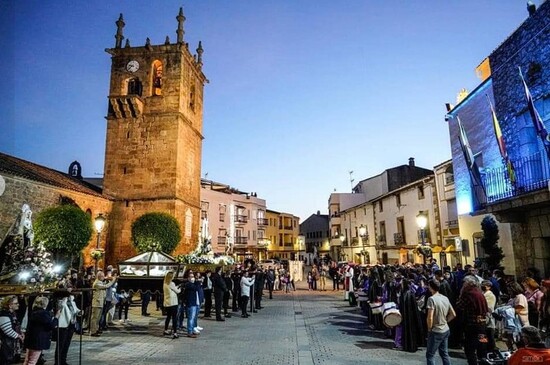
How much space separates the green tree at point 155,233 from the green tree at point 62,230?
4286mm

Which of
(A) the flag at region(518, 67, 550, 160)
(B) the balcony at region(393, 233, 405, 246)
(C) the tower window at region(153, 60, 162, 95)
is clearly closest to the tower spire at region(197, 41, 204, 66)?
(C) the tower window at region(153, 60, 162, 95)

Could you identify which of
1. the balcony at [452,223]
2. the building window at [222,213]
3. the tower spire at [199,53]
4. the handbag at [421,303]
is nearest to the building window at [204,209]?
the building window at [222,213]

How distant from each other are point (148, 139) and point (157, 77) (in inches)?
213

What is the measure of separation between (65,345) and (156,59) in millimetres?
24307

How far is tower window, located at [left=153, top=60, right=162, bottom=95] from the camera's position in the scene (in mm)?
27623

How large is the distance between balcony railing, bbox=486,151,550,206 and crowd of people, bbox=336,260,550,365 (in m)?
2.48

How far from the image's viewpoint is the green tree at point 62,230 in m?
17.6

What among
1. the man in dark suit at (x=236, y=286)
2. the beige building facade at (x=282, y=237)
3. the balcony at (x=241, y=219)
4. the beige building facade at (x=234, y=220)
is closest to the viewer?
the man in dark suit at (x=236, y=286)

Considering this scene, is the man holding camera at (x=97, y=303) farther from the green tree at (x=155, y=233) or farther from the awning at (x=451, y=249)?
the awning at (x=451, y=249)

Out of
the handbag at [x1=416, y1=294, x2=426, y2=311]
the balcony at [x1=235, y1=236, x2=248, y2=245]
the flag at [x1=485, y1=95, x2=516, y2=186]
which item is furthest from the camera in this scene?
the balcony at [x1=235, y1=236, x2=248, y2=245]

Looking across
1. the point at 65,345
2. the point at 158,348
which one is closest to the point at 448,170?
the point at 158,348

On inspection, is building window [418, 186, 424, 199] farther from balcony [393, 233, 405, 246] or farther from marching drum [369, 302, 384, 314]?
marching drum [369, 302, 384, 314]

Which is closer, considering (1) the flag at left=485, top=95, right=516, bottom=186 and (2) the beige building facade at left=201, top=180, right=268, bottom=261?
(1) the flag at left=485, top=95, right=516, bottom=186

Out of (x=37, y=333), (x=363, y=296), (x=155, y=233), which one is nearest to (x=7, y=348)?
(x=37, y=333)
